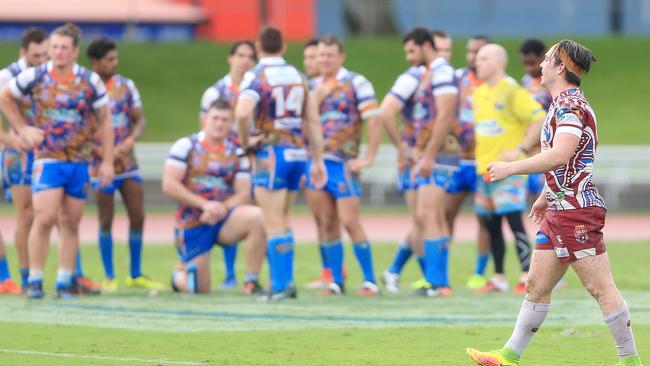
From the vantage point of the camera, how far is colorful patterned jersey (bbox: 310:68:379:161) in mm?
13398

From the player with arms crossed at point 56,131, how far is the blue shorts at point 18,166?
805 mm

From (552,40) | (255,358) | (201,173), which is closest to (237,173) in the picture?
(201,173)

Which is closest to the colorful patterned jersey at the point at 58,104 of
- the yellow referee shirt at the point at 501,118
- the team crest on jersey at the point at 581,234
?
the yellow referee shirt at the point at 501,118

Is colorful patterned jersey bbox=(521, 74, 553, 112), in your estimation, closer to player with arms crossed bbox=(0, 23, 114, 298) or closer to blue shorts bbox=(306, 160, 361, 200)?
blue shorts bbox=(306, 160, 361, 200)

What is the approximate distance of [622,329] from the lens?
8109mm

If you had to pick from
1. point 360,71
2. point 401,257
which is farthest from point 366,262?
point 360,71

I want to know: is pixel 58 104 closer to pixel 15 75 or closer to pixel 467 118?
pixel 15 75

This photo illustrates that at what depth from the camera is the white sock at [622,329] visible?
809 cm

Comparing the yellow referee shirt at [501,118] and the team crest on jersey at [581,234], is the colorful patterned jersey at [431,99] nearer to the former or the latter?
the yellow referee shirt at [501,118]

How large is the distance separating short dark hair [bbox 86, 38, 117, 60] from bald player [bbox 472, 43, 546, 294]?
11.8 feet

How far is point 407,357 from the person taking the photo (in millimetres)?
9070

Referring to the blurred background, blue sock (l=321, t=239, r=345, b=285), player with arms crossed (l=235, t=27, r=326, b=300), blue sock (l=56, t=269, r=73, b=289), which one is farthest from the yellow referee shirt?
the blurred background

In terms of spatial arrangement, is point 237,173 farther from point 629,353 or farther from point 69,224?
point 629,353

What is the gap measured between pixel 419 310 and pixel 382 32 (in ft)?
124
